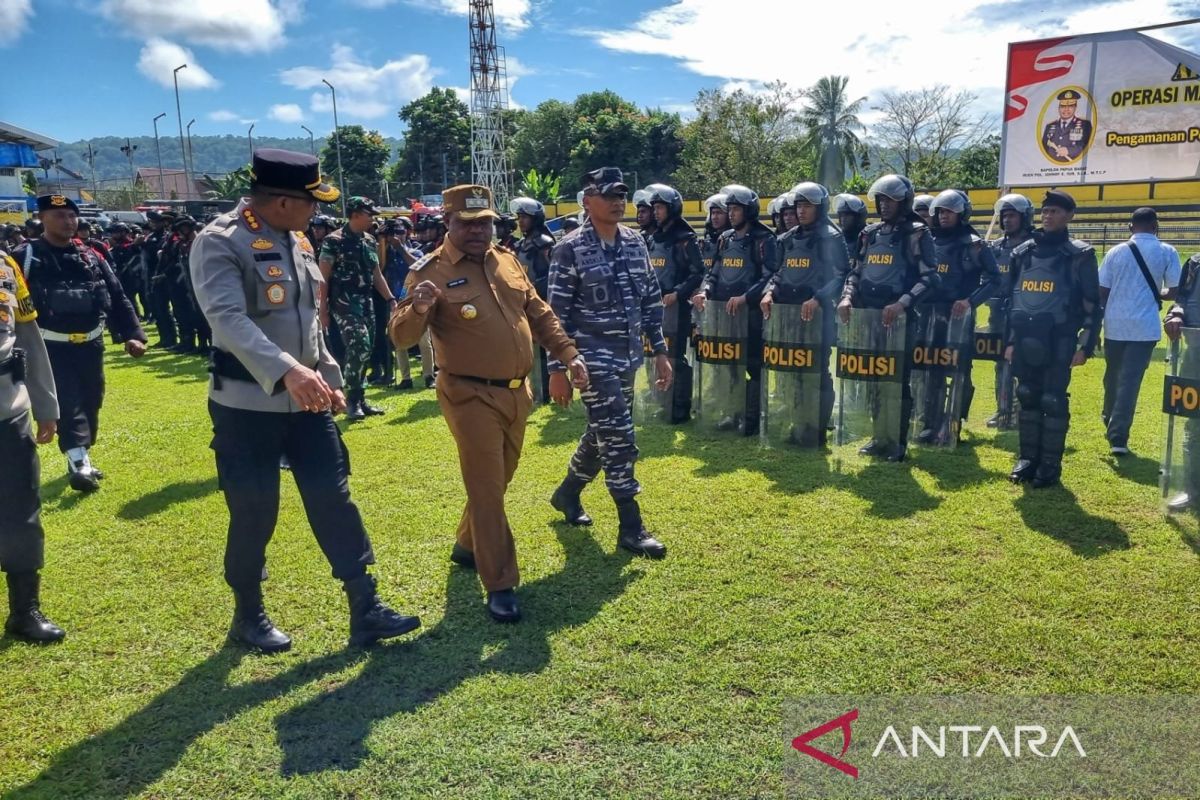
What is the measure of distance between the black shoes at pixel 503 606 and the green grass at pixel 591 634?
75 millimetres

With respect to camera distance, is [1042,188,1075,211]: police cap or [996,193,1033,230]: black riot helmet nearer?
[1042,188,1075,211]: police cap

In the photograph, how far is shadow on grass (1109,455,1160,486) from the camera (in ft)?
19.4

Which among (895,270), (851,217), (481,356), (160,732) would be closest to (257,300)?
(481,356)

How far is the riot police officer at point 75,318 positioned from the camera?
19.6 feet

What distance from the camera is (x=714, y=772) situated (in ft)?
9.07

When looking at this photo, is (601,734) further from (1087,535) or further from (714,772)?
(1087,535)

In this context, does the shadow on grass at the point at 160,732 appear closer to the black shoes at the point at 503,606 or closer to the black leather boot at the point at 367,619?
the black leather boot at the point at 367,619

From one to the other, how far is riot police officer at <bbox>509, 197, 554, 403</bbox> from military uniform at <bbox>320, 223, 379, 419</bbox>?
172 centimetres

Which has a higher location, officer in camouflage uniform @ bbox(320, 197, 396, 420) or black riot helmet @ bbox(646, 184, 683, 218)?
black riot helmet @ bbox(646, 184, 683, 218)

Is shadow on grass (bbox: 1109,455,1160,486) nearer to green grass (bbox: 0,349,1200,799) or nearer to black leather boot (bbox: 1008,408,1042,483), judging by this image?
green grass (bbox: 0,349,1200,799)

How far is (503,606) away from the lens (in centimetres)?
392

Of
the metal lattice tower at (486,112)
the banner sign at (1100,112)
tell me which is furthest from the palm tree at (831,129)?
the banner sign at (1100,112)

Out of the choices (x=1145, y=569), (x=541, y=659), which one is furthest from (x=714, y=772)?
(x=1145, y=569)

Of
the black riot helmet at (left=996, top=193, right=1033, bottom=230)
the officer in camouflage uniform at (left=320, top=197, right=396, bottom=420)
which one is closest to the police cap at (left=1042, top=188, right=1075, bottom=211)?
the black riot helmet at (left=996, top=193, right=1033, bottom=230)
